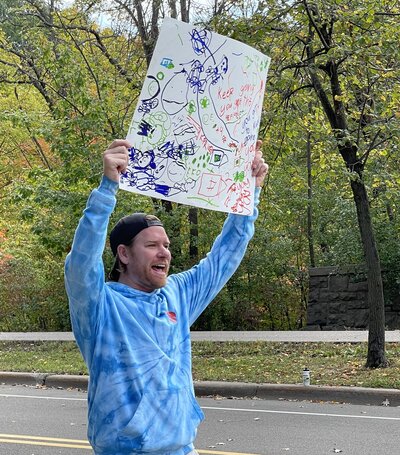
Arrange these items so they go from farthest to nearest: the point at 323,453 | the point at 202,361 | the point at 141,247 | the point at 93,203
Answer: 1. the point at 202,361
2. the point at 323,453
3. the point at 141,247
4. the point at 93,203

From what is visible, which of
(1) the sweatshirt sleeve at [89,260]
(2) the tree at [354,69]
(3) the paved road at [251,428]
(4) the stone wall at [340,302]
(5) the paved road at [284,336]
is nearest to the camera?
(1) the sweatshirt sleeve at [89,260]

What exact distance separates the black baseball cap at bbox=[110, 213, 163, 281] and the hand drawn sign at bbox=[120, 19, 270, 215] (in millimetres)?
176

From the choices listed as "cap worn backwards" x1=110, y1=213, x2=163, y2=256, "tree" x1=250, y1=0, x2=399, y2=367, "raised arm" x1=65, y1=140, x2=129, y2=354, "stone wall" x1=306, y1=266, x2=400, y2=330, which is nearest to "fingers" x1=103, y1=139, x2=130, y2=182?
"raised arm" x1=65, y1=140, x2=129, y2=354

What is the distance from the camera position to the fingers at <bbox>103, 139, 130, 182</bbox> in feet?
8.64

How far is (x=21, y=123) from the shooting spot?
699 inches

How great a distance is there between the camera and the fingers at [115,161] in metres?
2.63

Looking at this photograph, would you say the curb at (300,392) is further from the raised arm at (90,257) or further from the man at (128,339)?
the raised arm at (90,257)

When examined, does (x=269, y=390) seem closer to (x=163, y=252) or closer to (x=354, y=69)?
(x=354, y=69)

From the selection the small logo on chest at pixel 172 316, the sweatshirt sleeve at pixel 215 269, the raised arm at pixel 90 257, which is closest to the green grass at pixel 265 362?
the sweatshirt sleeve at pixel 215 269

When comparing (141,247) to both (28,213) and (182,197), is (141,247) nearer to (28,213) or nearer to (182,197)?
(182,197)

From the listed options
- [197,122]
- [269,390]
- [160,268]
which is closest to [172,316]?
[160,268]

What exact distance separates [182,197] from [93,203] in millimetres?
737

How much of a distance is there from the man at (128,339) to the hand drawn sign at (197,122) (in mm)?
357

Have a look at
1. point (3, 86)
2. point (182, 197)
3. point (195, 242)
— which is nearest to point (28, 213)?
point (195, 242)
